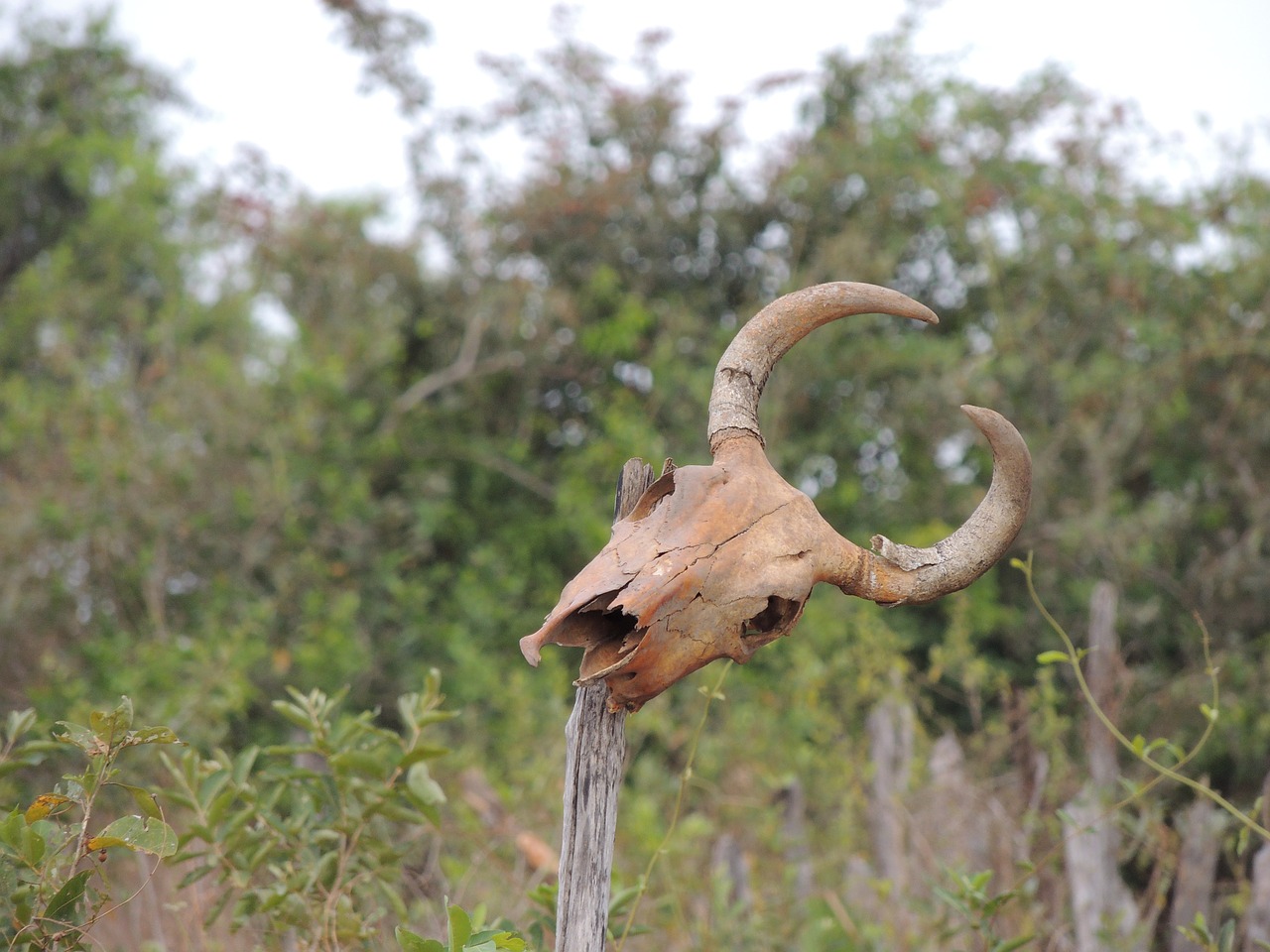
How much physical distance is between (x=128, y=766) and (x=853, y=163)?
5.70 meters

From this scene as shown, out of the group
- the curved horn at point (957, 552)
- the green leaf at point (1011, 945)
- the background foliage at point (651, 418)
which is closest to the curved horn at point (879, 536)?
the curved horn at point (957, 552)

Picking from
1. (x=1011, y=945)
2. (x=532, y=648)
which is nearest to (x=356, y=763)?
(x=532, y=648)

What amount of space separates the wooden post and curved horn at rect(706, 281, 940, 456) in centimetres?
49

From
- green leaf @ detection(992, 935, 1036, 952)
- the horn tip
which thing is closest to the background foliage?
green leaf @ detection(992, 935, 1036, 952)

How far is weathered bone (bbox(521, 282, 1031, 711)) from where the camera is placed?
1733 mm

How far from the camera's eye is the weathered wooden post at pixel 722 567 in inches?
68.4

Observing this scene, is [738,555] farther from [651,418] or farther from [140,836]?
[651,418]

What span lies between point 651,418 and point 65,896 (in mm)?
5386

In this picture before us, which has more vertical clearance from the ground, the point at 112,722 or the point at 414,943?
the point at 112,722

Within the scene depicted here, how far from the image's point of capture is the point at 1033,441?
23.5ft

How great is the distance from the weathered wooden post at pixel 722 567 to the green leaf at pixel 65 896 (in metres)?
0.78

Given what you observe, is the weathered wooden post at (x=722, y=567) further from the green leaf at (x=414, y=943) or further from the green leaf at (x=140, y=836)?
the green leaf at (x=140, y=836)

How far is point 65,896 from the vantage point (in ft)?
6.14

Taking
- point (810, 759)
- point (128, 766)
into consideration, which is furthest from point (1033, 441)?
point (128, 766)
